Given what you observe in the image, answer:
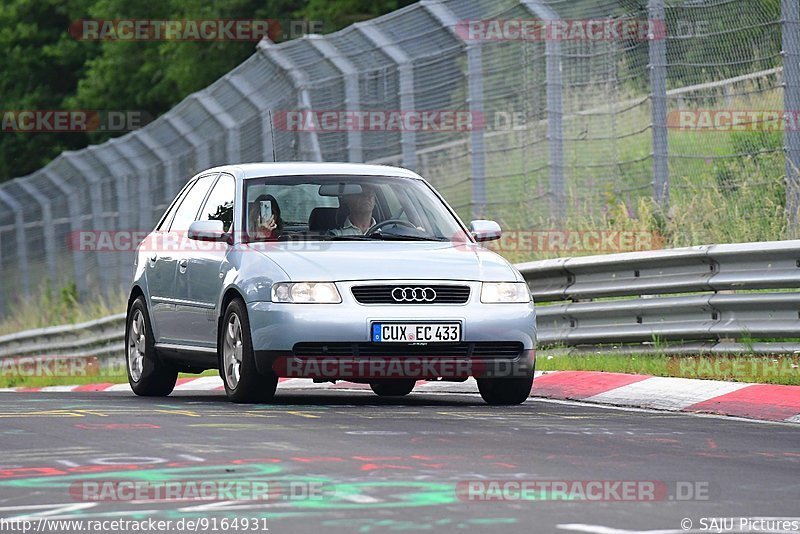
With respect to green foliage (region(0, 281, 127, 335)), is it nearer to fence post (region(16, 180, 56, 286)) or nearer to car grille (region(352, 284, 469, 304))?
fence post (region(16, 180, 56, 286))

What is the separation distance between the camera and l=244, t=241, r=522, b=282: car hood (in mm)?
11641

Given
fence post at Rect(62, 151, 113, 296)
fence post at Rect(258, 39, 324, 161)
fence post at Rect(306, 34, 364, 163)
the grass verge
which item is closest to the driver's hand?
the grass verge

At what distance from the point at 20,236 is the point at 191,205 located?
2107 cm

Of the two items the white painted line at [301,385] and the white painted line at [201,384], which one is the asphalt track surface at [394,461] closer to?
the white painted line at [301,385]

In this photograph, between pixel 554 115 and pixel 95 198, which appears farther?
pixel 95 198

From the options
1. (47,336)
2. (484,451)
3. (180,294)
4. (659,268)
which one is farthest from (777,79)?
(47,336)

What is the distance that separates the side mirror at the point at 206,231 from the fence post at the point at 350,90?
818 cm

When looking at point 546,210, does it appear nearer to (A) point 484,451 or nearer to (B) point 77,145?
(A) point 484,451

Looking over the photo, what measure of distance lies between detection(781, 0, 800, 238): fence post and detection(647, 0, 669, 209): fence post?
123cm

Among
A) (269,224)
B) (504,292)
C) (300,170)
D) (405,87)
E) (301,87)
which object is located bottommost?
(504,292)

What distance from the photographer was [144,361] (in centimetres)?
1398

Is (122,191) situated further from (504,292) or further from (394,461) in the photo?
(394,461)

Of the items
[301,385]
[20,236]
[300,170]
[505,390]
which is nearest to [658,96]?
[301,385]

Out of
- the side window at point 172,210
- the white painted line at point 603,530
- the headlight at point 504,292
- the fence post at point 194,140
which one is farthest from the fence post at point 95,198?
the white painted line at point 603,530
